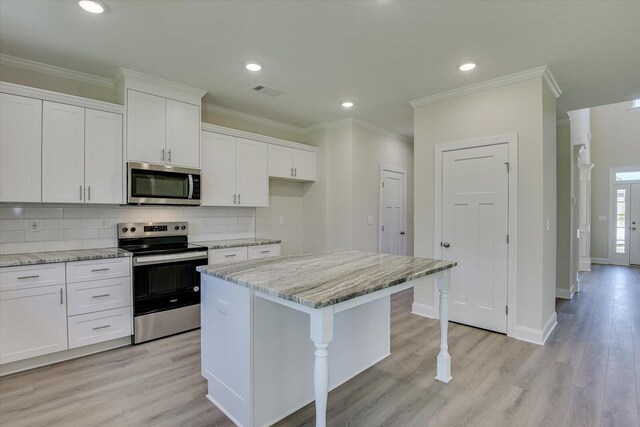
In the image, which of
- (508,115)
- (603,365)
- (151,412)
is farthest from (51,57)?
(603,365)

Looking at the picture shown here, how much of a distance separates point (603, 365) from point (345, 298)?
2.68 meters

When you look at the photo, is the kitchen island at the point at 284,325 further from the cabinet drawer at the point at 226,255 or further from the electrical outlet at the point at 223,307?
the cabinet drawer at the point at 226,255

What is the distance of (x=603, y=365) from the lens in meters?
2.72

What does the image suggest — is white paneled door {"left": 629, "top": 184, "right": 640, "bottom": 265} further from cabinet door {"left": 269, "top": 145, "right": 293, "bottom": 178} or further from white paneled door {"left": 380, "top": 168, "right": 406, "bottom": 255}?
cabinet door {"left": 269, "top": 145, "right": 293, "bottom": 178}

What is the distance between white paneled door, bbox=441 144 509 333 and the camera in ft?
11.1

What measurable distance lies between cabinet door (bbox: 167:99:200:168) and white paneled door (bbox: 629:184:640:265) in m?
9.62

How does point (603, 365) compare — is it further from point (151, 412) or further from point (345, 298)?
point (151, 412)

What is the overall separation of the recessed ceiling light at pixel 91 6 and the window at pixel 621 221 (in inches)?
408

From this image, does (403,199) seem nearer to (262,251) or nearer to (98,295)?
(262,251)

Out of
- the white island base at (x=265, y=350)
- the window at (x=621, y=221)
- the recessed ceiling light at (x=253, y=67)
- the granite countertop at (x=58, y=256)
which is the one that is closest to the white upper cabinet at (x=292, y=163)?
the recessed ceiling light at (x=253, y=67)

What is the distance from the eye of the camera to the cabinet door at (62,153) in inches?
113

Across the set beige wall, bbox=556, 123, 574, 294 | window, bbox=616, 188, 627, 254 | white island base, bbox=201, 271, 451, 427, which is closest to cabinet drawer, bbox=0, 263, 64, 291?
white island base, bbox=201, 271, 451, 427

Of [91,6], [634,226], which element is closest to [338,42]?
[91,6]

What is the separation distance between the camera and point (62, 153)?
9.69ft
